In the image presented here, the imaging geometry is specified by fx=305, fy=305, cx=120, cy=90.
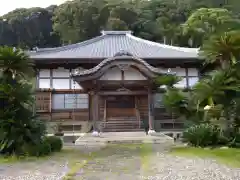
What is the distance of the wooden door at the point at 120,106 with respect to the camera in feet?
66.4

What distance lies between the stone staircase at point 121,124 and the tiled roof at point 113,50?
4.12 m

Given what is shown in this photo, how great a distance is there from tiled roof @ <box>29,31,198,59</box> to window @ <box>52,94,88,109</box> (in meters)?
2.60

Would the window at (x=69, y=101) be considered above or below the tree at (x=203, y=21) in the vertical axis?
below

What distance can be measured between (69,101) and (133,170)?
12.6 metres

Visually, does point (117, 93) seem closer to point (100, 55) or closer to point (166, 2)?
point (100, 55)

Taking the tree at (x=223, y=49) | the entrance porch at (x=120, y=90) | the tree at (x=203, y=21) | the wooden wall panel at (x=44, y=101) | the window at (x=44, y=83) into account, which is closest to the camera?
the tree at (x=223, y=49)

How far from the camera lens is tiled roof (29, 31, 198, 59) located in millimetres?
19969

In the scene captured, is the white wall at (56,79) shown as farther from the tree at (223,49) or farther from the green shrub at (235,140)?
the green shrub at (235,140)

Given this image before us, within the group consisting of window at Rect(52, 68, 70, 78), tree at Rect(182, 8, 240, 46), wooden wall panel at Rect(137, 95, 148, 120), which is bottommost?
wooden wall panel at Rect(137, 95, 148, 120)

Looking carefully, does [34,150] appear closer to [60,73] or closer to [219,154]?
[219,154]

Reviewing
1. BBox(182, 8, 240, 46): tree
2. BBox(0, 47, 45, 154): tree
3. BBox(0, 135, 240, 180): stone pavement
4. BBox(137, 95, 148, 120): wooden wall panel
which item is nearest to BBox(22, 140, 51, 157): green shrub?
BBox(0, 47, 45, 154): tree

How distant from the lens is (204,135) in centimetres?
1244

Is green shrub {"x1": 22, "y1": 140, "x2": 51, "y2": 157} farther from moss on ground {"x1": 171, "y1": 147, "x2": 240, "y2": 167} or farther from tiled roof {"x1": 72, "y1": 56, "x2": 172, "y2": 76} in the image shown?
tiled roof {"x1": 72, "y1": 56, "x2": 172, "y2": 76}

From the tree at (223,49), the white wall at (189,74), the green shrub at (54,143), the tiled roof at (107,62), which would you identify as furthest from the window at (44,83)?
the tree at (223,49)
